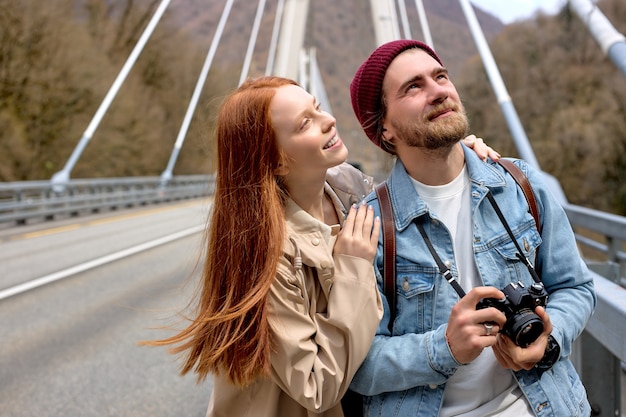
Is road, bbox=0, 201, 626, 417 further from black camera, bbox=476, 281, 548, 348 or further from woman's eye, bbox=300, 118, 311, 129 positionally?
black camera, bbox=476, 281, 548, 348

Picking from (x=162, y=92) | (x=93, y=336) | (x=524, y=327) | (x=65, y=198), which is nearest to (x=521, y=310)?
(x=524, y=327)

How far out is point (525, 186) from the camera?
196 centimetres

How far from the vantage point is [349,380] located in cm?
174

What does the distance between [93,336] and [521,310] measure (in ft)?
15.5

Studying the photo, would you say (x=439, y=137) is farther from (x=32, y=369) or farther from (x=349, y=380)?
(x=32, y=369)

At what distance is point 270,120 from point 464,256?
650mm

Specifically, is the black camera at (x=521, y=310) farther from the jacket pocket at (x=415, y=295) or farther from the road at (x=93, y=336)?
the road at (x=93, y=336)

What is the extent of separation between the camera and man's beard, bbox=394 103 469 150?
1914mm

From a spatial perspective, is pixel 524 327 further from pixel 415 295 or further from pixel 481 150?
pixel 481 150

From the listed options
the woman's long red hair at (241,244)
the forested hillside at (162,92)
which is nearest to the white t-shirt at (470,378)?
the woman's long red hair at (241,244)

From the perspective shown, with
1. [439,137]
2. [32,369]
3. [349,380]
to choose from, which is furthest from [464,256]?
[32,369]

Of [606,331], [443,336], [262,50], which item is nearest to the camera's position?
[443,336]

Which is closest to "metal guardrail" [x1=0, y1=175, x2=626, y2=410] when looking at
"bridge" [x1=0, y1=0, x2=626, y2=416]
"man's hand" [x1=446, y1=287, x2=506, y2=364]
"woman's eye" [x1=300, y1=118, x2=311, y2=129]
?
"bridge" [x1=0, y1=0, x2=626, y2=416]

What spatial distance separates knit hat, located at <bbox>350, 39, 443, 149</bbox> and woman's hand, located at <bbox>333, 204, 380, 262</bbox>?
1.23 ft
